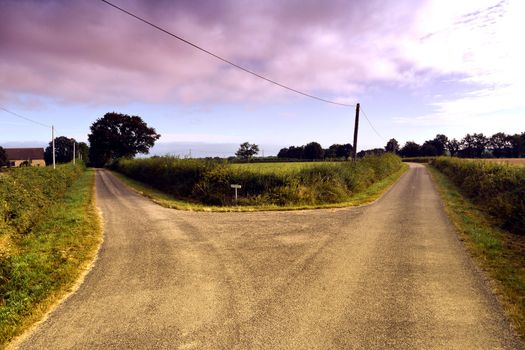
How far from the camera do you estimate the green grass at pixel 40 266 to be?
472 centimetres

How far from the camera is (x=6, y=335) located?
414 centimetres

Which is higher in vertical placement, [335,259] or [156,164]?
[156,164]

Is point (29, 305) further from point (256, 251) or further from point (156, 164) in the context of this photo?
point (156, 164)

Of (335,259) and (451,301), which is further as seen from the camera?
(335,259)

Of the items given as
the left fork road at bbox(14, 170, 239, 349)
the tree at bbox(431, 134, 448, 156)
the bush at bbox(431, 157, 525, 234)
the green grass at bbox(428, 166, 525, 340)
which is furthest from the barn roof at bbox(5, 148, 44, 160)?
the tree at bbox(431, 134, 448, 156)

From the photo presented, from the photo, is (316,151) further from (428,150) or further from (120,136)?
A: (120,136)

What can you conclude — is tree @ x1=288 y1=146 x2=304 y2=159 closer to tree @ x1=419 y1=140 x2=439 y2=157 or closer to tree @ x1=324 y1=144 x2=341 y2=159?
tree @ x1=324 y1=144 x2=341 y2=159

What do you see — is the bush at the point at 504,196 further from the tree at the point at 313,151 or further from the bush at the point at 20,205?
the tree at the point at 313,151

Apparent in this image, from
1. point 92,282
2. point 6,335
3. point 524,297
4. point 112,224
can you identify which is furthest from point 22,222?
point 524,297

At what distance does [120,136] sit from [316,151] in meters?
73.2

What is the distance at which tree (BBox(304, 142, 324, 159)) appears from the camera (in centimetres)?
12506

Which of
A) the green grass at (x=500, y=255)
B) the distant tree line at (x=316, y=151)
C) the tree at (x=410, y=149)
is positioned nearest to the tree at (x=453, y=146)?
the tree at (x=410, y=149)

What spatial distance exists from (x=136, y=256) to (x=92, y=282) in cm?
153

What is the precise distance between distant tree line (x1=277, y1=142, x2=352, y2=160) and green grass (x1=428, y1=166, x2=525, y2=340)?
111 m
